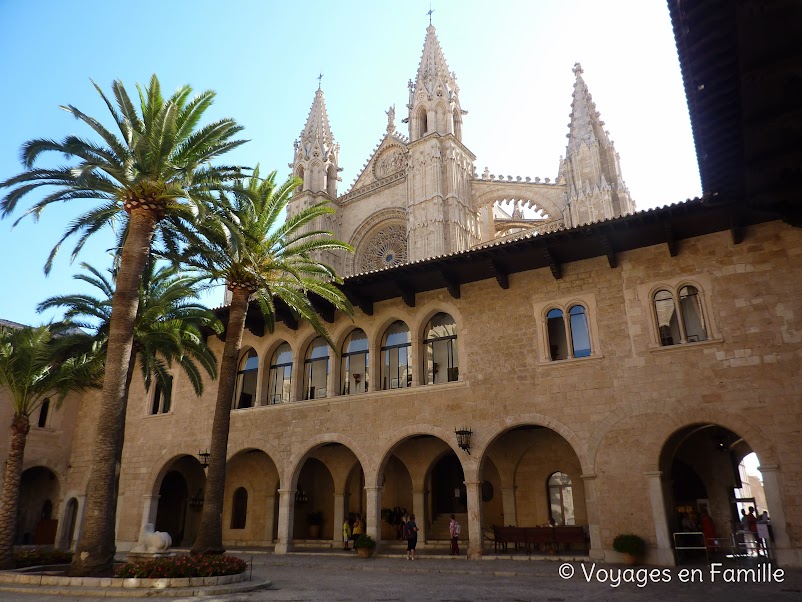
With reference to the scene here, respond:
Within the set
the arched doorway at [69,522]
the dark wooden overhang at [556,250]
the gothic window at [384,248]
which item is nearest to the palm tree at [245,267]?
the dark wooden overhang at [556,250]

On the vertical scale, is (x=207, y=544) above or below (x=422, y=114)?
below

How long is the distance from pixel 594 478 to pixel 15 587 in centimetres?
1281

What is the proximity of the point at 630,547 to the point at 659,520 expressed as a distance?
0.98 metres

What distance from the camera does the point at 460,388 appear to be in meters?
17.3

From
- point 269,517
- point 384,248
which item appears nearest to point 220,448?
point 269,517

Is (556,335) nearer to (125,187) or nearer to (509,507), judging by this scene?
(509,507)

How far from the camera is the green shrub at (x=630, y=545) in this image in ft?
44.1

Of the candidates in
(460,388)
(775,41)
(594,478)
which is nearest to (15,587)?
(460,388)

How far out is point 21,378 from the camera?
16.9 meters

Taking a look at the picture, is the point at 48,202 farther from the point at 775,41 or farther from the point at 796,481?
the point at 796,481

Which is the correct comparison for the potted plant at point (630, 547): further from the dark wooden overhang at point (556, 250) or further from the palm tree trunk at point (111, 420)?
the palm tree trunk at point (111, 420)

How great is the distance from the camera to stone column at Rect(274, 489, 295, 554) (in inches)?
750

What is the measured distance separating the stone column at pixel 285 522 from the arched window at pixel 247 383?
13.5 ft

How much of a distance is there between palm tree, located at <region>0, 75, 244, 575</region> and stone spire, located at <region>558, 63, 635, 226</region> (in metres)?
23.3
